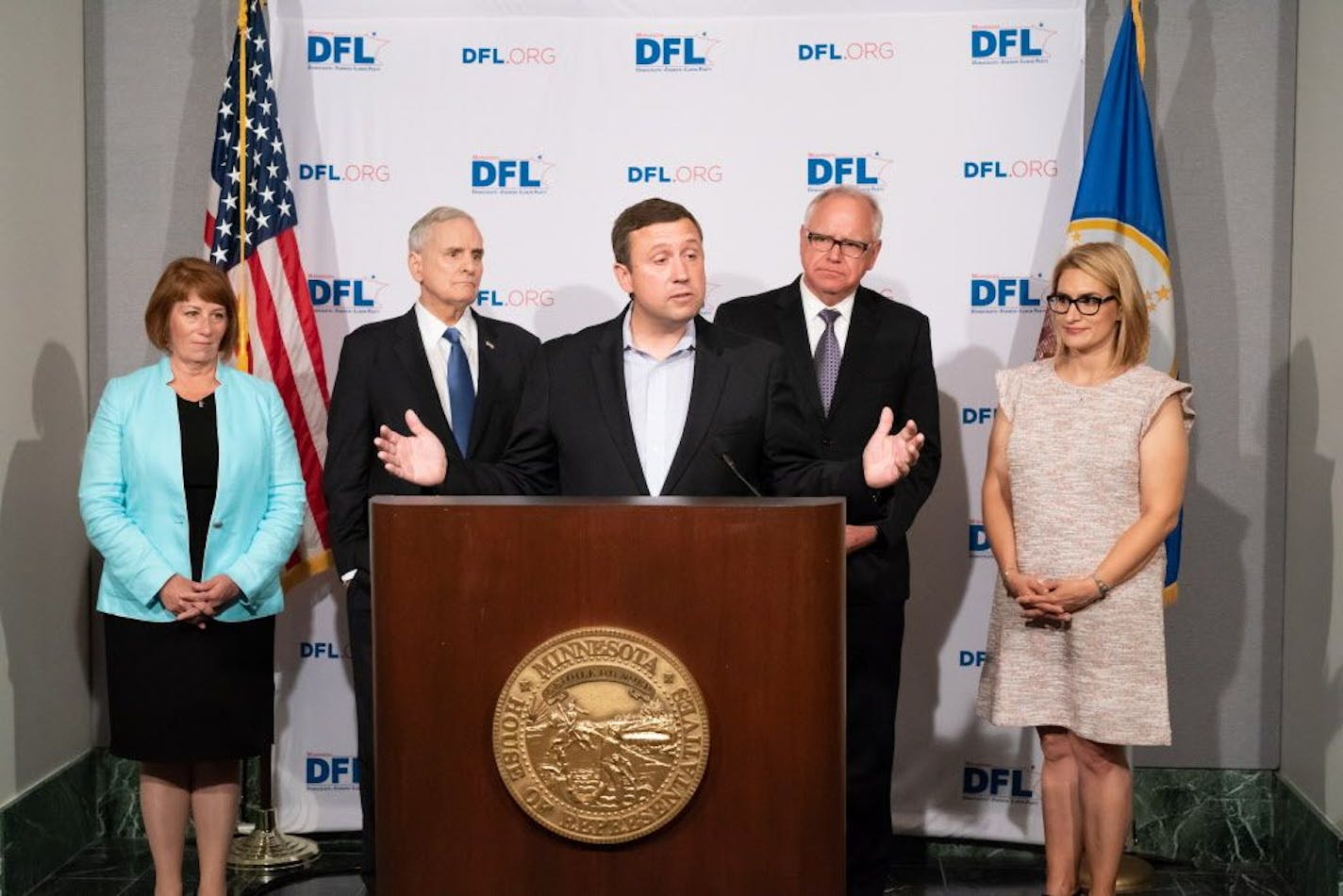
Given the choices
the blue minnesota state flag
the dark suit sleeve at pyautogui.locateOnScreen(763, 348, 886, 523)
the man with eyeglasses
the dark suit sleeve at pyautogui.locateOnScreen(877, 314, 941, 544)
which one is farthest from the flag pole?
the blue minnesota state flag

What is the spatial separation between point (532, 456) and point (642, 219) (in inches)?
20.8

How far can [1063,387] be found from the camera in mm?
4098

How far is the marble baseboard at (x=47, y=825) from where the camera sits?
4.67 metres

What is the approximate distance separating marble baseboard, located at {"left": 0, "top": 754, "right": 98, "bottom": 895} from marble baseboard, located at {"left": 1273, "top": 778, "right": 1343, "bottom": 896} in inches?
147

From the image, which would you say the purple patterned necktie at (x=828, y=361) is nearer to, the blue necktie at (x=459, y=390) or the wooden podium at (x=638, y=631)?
the blue necktie at (x=459, y=390)

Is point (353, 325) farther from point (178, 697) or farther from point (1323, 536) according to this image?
point (1323, 536)

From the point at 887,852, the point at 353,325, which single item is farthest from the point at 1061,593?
the point at 353,325

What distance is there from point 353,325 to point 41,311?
94 cm

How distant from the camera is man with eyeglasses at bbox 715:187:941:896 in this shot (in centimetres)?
439

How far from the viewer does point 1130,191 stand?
4816 millimetres

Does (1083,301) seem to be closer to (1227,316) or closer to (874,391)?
(874,391)

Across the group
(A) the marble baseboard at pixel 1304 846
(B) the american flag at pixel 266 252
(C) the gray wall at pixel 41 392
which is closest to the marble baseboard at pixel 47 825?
(C) the gray wall at pixel 41 392

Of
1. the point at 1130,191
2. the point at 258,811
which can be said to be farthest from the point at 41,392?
the point at 1130,191

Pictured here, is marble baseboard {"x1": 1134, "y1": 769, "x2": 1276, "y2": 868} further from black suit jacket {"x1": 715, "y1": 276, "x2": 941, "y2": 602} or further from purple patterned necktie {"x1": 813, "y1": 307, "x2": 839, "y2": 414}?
purple patterned necktie {"x1": 813, "y1": 307, "x2": 839, "y2": 414}
